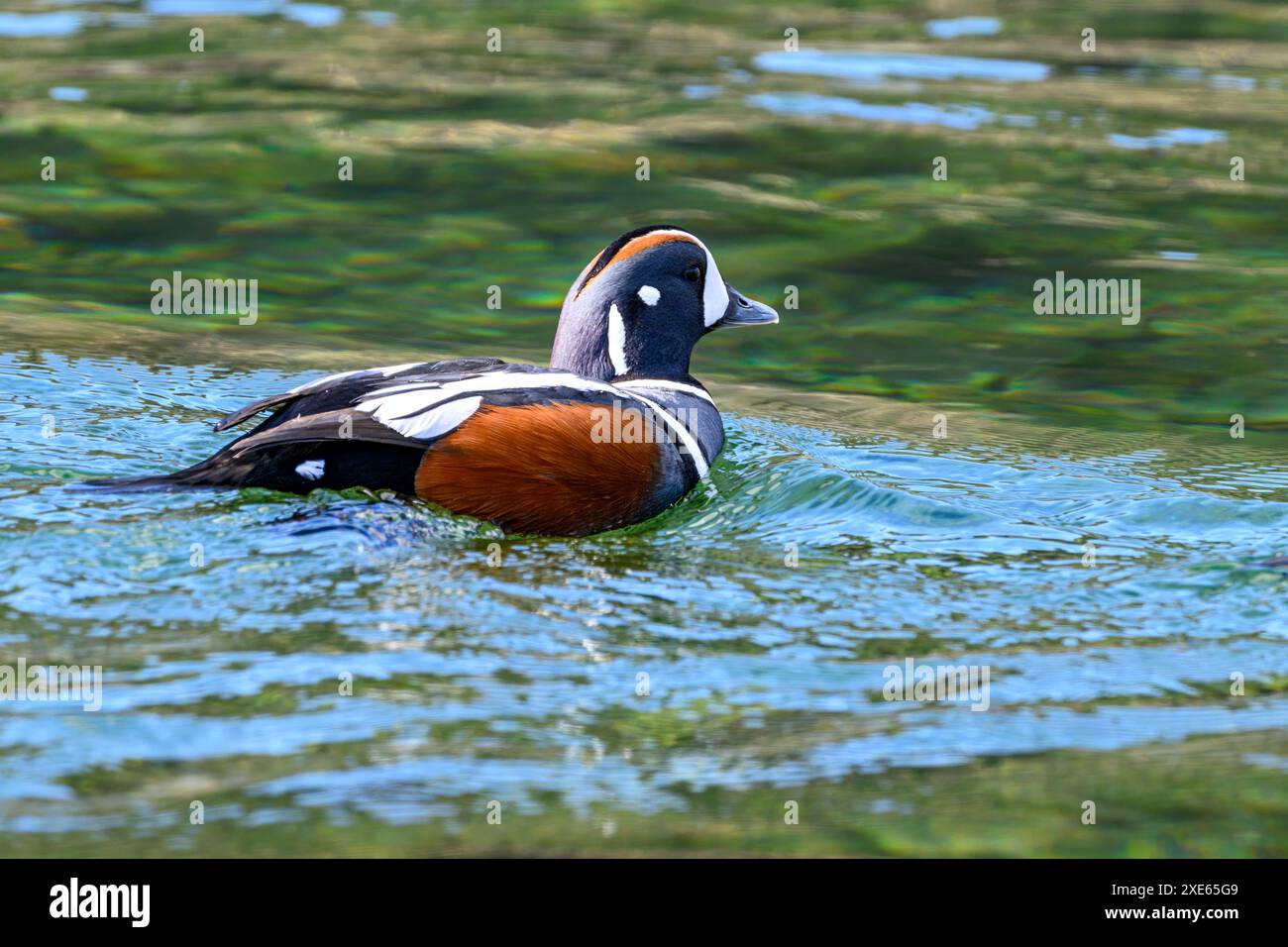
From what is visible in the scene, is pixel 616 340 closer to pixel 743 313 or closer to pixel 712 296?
pixel 712 296

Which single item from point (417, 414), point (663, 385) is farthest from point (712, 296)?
point (417, 414)

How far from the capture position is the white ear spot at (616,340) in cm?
775

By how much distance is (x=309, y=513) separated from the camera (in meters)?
6.49

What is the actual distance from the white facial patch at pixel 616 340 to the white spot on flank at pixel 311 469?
171cm

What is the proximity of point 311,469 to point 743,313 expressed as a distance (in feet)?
8.93

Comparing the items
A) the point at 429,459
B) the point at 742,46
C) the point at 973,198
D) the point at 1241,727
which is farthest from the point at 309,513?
the point at 742,46

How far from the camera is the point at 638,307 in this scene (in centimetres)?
783

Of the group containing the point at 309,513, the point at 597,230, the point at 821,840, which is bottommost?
the point at 821,840

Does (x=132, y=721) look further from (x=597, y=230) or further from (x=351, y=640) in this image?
(x=597, y=230)
